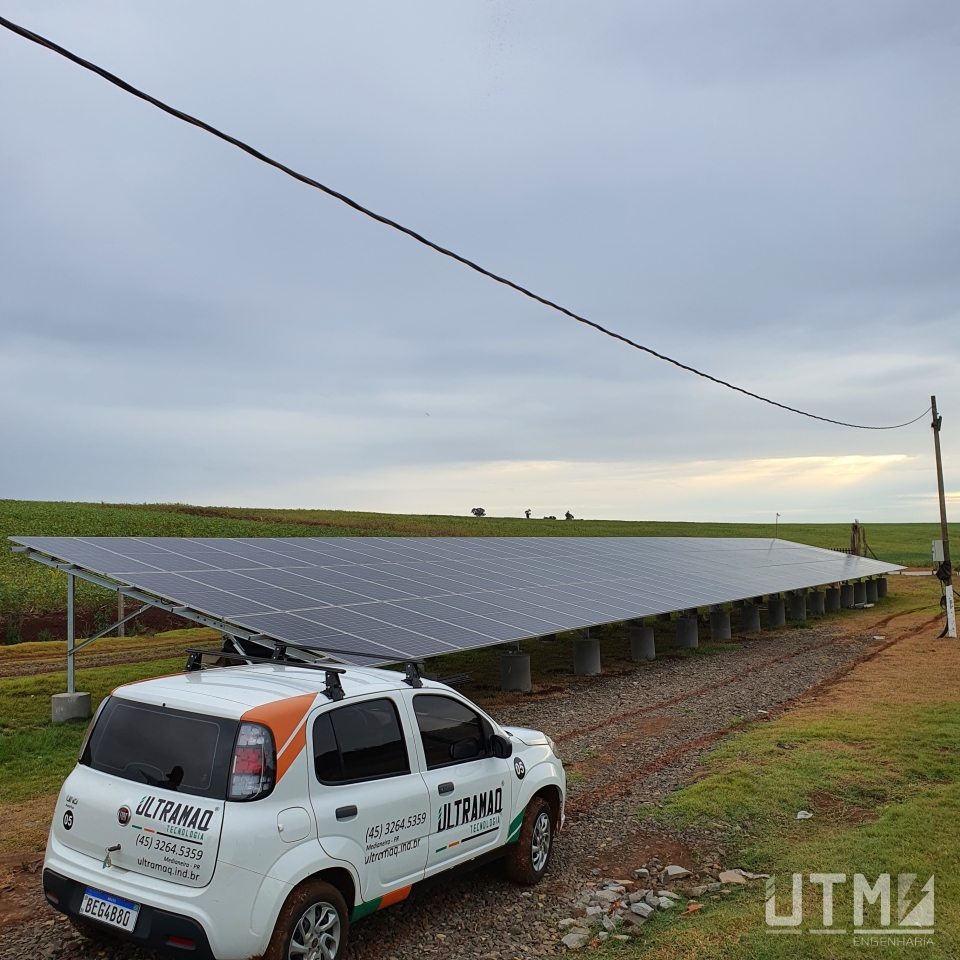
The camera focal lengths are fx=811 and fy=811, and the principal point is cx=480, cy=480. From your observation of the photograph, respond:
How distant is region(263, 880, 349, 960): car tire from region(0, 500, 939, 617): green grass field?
28.2 metres

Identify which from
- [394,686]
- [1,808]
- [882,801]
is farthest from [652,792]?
[1,808]

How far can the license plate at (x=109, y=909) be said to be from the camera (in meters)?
4.63

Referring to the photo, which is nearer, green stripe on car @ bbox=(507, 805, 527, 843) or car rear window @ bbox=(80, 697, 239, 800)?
car rear window @ bbox=(80, 697, 239, 800)

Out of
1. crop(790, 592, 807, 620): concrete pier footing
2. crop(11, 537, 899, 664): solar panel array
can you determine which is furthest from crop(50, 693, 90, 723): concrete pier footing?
crop(790, 592, 807, 620): concrete pier footing

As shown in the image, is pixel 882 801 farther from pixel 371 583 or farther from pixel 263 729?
pixel 371 583

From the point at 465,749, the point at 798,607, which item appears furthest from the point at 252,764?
the point at 798,607

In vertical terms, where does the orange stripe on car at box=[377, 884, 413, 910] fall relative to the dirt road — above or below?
above

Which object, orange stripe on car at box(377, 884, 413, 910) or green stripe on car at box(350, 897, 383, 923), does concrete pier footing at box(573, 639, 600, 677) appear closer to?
orange stripe on car at box(377, 884, 413, 910)

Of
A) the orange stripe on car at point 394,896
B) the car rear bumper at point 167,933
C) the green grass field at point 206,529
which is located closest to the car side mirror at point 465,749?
the orange stripe on car at point 394,896

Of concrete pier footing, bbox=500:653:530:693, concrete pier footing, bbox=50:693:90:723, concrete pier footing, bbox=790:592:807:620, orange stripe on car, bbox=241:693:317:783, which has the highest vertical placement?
orange stripe on car, bbox=241:693:317:783

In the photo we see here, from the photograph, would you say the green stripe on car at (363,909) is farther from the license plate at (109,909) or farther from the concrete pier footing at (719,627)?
the concrete pier footing at (719,627)

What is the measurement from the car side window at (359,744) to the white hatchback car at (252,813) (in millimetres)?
11

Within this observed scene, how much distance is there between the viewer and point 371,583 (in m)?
16.9

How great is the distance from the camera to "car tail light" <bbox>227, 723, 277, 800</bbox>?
15.3 feet
